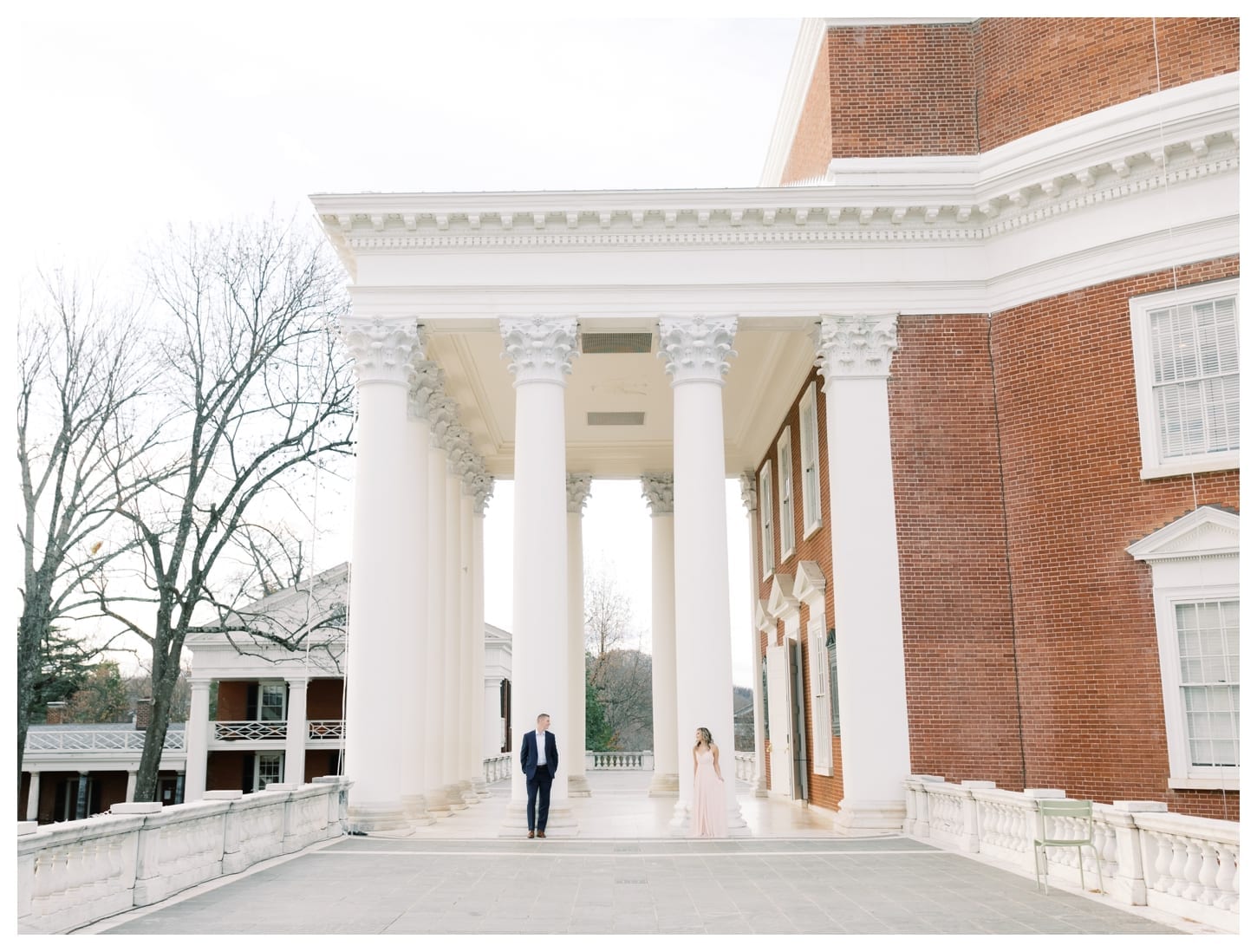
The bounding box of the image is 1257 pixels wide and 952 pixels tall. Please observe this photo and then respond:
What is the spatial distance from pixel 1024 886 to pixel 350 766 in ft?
36.3

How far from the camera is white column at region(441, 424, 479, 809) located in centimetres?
2494

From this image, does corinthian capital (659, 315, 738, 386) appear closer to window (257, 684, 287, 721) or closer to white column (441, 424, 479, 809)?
white column (441, 424, 479, 809)

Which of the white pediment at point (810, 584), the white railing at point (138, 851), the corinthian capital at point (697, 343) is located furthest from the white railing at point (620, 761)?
the white railing at point (138, 851)

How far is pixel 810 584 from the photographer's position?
877 inches

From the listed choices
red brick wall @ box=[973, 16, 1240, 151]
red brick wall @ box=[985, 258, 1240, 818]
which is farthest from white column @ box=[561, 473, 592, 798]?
red brick wall @ box=[973, 16, 1240, 151]

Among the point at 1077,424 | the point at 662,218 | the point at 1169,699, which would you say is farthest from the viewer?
the point at 662,218

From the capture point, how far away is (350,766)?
1825 centimetres

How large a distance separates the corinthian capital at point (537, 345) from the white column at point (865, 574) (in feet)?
15.3

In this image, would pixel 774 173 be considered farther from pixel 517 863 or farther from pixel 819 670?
pixel 517 863

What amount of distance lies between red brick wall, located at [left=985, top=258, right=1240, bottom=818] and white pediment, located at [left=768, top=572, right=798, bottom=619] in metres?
6.81

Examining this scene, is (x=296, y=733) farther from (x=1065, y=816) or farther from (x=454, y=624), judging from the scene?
(x=1065, y=816)

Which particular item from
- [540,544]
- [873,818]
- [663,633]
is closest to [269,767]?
[663,633]

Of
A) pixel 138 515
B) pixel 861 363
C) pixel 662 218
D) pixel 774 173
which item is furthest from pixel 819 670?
pixel 138 515

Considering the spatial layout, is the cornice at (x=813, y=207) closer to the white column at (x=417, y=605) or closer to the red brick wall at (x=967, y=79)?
the red brick wall at (x=967, y=79)
